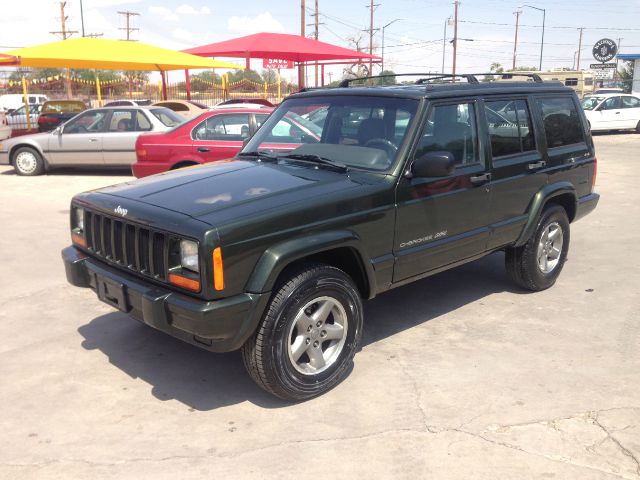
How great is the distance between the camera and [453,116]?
4531 mm

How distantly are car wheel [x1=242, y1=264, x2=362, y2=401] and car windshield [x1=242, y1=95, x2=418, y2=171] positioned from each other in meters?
0.93

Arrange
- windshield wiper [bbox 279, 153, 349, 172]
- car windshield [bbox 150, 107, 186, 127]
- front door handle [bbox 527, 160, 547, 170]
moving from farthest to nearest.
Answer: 1. car windshield [bbox 150, 107, 186, 127]
2. front door handle [bbox 527, 160, 547, 170]
3. windshield wiper [bbox 279, 153, 349, 172]

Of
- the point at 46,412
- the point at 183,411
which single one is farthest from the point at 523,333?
the point at 46,412

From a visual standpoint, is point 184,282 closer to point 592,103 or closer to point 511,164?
point 511,164

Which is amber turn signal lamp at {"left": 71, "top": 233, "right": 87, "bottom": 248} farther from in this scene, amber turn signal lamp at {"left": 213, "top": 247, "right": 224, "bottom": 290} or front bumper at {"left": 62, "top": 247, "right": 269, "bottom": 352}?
amber turn signal lamp at {"left": 213, "top": 247, "right": 224, "bottom": 290}

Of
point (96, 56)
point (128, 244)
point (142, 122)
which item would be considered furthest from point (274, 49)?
point (128, 244)

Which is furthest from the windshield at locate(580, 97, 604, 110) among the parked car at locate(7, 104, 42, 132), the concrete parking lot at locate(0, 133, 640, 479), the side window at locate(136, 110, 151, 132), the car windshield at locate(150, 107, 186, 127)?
the parked car at locate(7, 104, 42, 132)

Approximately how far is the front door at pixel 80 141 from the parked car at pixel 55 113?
16.8ft

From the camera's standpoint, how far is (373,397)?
12.5 feet

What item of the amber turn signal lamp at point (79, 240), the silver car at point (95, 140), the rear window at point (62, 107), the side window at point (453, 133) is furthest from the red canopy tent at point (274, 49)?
the amber turn signal lamp at point (79, 240)

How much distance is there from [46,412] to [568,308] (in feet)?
13.6

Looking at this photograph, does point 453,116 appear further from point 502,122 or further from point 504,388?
point 504,388

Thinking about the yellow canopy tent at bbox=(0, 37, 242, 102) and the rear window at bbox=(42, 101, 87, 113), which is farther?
the rear window at bbox=(42, 101, 87, 113)

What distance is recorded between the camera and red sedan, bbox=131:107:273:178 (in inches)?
367
